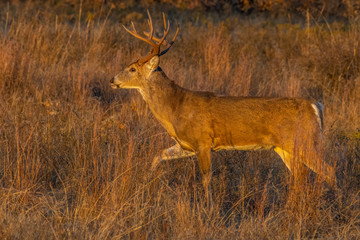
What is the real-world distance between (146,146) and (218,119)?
877mm

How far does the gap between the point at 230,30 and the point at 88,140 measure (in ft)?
30.4

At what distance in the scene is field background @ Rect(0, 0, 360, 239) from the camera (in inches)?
201

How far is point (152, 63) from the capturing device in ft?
21.9

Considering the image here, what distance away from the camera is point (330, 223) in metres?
5.29

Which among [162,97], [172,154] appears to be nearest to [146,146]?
[172,154]

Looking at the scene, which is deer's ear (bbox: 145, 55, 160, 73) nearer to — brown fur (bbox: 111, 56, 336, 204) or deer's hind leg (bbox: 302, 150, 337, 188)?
brown fur (bbox: 111, 56, 336, 204)

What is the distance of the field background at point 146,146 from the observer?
5098 mm

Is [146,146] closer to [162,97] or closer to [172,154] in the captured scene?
[172,154]

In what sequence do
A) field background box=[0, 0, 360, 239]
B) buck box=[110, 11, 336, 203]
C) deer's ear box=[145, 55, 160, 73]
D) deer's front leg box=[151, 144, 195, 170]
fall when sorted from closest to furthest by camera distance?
field background box=[0, 0, 360, 239]
buck box=[110, 11, 336, 203]
deer's front leg box=[151, 144, 195, 170]
deer's ear box=[145, 55, 160, 73]

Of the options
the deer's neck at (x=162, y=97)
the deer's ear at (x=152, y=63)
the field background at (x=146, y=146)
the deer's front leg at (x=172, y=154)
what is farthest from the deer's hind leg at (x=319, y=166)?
the deer's ear at (x=152, y=63)

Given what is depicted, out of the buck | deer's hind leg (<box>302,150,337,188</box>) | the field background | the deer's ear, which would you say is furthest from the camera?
the deer's ear

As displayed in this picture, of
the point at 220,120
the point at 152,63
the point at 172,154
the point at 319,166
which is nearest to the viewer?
the point at 319,166

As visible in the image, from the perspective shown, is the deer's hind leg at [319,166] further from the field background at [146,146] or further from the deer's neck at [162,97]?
the deer's neck at [162,97]

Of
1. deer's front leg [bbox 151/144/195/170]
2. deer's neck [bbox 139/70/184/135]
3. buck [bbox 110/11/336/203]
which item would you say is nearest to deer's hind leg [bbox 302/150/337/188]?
buck [bbox 110/11/336/203]
